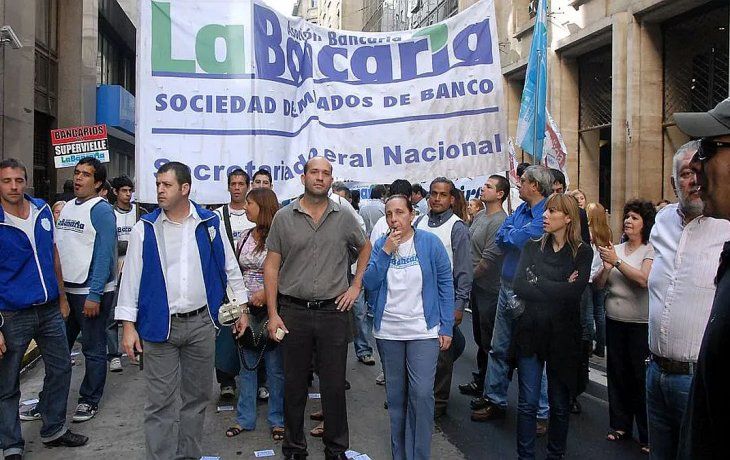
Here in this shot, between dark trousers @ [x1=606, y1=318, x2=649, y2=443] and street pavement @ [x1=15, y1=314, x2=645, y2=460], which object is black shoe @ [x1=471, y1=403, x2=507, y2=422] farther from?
dark trousers @ [x1=606, y1=318, x2=649, y2=443]

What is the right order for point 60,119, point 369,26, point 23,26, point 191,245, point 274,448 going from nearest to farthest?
point 191,245 < point 274,448 < point 23,26 < point 60,119 < point 369,26

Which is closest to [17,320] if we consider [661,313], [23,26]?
[661,313]

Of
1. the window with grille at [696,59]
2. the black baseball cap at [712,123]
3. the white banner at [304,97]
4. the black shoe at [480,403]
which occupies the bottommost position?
the black shoe at [480,403]

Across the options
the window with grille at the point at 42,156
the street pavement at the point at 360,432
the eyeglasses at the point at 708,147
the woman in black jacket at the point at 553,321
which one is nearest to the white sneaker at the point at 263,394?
the street pavement at the point at 360,432

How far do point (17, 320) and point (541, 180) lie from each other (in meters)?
4.06

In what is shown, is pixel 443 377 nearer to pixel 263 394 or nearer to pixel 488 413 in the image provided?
pixel 488 413

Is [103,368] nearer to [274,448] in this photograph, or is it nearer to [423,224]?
[274,448]

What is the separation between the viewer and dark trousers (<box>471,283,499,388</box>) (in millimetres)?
5969

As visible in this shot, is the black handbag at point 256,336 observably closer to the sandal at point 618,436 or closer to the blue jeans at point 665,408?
the sandal at point 618,436

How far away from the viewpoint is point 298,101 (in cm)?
546

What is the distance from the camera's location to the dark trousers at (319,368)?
4.42 metres

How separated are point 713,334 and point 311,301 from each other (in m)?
3.13

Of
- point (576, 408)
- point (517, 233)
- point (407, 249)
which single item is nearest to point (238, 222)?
point (407, 249)

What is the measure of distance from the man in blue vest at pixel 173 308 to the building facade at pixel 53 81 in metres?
12.4
